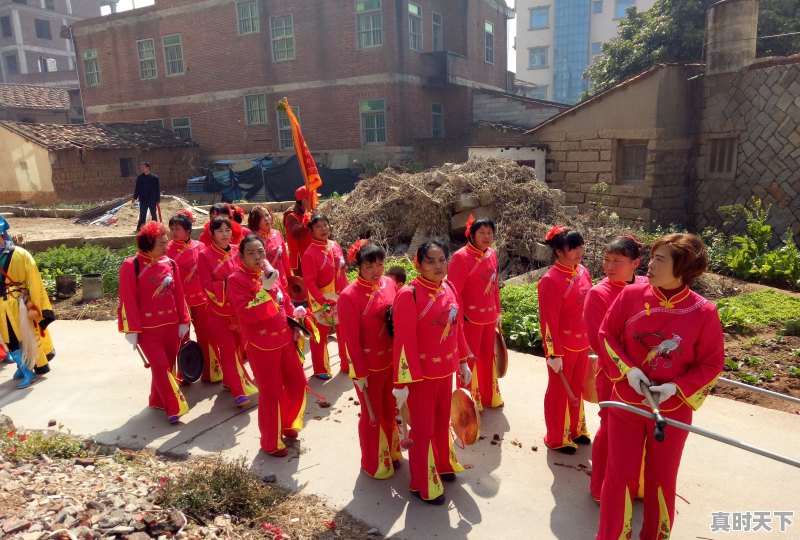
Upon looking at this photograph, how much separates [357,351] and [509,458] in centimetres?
159

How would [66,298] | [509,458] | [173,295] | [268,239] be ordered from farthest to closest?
1. [66,298]
2. [268,239]
3. [173,295]
4. [509,458]

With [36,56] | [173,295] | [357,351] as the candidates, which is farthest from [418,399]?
[36,56]

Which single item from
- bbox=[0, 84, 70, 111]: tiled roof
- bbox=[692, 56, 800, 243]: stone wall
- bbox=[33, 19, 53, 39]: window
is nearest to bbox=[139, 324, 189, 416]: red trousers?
bbox=[692, 56, 800, 243]: stone wall

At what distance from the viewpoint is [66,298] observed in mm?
9969

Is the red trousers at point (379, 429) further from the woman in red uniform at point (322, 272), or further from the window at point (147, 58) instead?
the window at point (147, 58)

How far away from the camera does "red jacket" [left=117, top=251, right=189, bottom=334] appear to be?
17.0ft

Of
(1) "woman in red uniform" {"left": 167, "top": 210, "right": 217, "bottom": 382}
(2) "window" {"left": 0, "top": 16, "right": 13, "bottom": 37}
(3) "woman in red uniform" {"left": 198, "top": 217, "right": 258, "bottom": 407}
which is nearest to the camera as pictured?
(3) "woman in red uniform" {"left": 198, "top": 217, "right": 258, "bottom": 407}

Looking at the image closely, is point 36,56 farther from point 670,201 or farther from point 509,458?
point 509,458

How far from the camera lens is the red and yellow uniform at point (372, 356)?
13.2ft

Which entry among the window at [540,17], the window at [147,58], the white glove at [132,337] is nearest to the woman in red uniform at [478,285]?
the white glove at [132,337]

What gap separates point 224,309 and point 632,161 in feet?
32.8

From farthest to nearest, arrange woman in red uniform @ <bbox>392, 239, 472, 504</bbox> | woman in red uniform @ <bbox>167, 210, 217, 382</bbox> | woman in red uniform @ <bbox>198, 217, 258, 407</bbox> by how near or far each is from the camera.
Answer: woman in red uniform @ <bbox>167, 210, 217, 382</bbox>, woman in red uniform @ <bbox>198, 217, 258, 407</bbox>, woman in red uniform @ <bbox>392, 239, 472, 504</bbox>

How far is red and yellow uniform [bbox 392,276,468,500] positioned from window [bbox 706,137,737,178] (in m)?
10.5

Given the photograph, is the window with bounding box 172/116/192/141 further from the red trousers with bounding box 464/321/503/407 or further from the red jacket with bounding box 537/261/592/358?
the red jacket with bounding box 537/261/592/358
